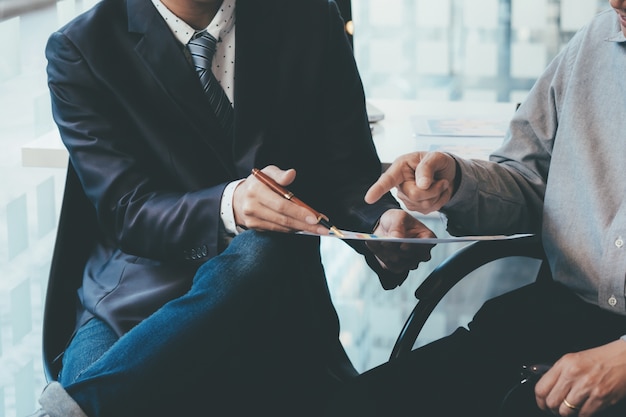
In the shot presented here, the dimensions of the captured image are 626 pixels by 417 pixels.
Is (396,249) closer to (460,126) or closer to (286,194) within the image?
(286,194)

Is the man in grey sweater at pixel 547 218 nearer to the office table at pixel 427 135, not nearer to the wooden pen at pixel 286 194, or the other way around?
the wooden pen at pixel 286 194

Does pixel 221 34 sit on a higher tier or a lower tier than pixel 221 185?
higher

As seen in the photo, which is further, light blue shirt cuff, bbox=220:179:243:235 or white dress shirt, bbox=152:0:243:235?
white dress shirt, bbox=152:0:243:235

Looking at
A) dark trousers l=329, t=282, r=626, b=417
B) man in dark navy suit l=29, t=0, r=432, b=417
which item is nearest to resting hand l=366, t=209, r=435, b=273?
man in dark navy suit l=29, t=0, r=432, b=417

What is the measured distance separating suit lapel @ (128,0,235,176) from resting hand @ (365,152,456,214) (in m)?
0.33

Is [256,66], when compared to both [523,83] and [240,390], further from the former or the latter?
[523,83]

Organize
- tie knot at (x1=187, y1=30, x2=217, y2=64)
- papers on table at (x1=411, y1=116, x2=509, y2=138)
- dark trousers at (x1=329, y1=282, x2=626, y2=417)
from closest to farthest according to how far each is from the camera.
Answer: dark trousers at (x1=329, y1=282, x2=626, y2=417), tie knot at (x1=187, y1=30, x2=217, y2=64), papers on table at (x1=411, y1=116, x2=509, y2=138)

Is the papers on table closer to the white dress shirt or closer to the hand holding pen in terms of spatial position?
the white dress shirt

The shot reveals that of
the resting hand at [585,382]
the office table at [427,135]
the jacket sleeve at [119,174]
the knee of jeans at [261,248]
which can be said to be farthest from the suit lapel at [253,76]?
Result: the resting hand at [585,382]

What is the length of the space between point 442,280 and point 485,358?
6.2 inches

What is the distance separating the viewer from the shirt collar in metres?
1.56

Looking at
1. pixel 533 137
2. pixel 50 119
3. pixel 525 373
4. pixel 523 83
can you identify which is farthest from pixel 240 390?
pixel 523 83

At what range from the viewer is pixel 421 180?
139 cm

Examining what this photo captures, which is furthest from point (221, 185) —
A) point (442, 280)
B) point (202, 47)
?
point (442, 280)
